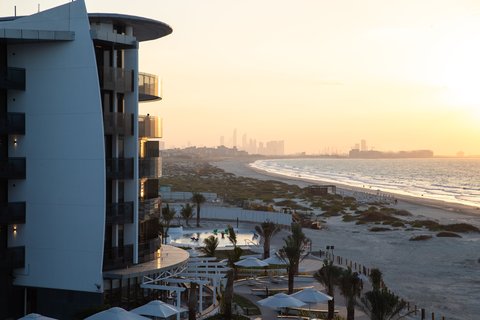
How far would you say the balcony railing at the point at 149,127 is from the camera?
97.0 ft

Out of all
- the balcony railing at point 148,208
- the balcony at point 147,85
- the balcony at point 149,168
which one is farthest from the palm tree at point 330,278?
the balcony at point 147,85

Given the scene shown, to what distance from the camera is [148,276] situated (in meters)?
28.5

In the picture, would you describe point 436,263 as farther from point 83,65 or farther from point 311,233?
point 83,65

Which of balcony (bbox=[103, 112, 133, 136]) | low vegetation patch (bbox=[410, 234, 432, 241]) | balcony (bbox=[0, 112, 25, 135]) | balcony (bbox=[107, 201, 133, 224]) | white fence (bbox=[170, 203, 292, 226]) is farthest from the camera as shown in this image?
white fence (bbox=[170, 203, 292, 226])

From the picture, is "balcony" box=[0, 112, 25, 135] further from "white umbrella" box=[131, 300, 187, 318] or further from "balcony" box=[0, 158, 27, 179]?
"white umbrella" box=[131, 300, 187, 318]

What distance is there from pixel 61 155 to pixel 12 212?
10.3 feet

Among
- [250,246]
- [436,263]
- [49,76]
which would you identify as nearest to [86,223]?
[49,76]

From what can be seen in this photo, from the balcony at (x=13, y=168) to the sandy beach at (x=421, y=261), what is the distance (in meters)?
22.6

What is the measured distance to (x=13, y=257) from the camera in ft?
85.3

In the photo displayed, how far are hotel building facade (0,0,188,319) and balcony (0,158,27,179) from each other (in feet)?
0.14

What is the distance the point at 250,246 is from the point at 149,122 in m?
24.9

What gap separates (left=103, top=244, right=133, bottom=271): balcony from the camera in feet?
88.3

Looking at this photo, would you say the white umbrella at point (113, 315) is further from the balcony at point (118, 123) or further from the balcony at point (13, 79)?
the balcony at point (13, 79)

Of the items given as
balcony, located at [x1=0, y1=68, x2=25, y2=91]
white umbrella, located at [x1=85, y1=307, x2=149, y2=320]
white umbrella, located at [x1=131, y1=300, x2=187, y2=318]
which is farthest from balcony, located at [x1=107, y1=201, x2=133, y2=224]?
balcony, located at [x1=0, y1=68, x2=25, y2=91]
